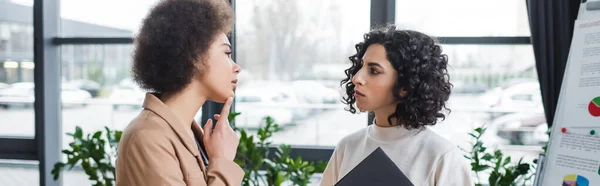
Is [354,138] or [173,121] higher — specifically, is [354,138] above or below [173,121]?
below

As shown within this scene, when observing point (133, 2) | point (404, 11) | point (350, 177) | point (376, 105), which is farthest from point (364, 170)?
point (133, 2)

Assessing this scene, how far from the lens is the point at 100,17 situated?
11.9 ft

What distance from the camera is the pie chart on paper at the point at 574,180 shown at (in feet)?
6.79

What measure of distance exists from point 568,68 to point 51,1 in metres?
3.17

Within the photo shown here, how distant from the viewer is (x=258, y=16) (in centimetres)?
332

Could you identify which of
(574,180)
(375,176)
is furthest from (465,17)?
(375,176)

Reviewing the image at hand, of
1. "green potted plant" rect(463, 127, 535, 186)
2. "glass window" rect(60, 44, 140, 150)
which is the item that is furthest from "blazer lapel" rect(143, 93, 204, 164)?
"glass window" rect(60, 44, 140, 150)

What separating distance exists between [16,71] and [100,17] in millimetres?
729

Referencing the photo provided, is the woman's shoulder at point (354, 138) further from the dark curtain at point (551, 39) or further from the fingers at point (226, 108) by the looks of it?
the dark curtain at point (551, 39)

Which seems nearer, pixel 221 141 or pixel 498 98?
pixel 221 141

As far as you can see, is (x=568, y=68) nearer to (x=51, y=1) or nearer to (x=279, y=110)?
(x=279, y=110)

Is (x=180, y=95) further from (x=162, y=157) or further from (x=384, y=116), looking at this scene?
(x=384, y=116)

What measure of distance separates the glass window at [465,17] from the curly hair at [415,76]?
139cm

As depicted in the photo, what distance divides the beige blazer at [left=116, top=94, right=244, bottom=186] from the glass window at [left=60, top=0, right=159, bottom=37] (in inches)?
94.7
